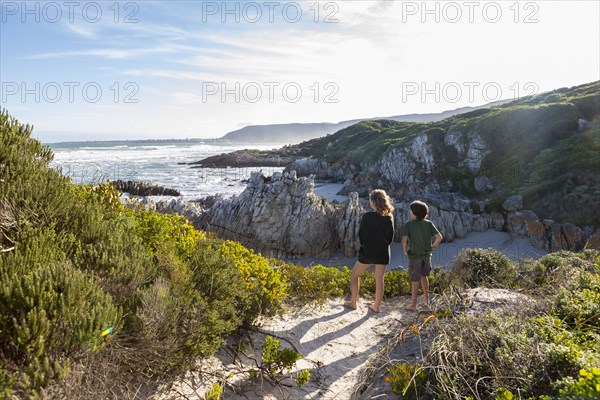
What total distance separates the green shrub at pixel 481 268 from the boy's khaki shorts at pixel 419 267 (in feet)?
6.87

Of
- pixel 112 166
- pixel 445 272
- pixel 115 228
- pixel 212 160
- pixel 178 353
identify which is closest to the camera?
pixel 178 353

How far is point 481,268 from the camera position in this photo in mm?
8852

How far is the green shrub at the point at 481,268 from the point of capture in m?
8.65

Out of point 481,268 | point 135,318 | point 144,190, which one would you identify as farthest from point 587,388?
point 144,190

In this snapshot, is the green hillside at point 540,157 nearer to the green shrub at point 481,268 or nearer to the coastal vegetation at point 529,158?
the coastal vegetation at point 529,158

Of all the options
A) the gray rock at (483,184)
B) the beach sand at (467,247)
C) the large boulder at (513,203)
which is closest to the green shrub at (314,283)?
the beach sand at (467,247)

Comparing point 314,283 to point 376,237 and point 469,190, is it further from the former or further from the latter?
point 469,190

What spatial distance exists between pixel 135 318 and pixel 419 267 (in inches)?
199

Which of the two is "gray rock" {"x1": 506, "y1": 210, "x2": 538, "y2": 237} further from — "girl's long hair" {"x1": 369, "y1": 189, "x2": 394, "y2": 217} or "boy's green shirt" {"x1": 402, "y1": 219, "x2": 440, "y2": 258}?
"girl's long hair" {"x1": 369, "y1": 189, "x2": 394, "y2": 217}

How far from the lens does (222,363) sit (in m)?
4.79

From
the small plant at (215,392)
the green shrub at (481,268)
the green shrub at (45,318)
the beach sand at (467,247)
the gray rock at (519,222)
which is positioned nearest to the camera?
the green shrub at (45,318)

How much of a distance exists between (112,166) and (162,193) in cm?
2404

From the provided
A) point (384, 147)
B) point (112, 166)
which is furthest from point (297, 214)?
point (112, 166)

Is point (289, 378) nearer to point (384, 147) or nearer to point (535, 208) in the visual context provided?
point (535, 208)
